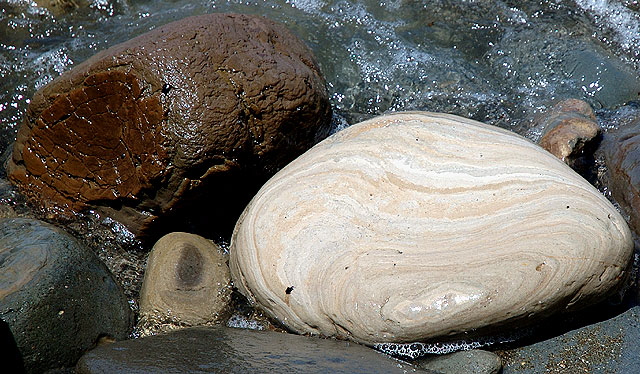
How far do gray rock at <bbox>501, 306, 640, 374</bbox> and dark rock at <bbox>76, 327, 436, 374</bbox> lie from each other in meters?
0.71

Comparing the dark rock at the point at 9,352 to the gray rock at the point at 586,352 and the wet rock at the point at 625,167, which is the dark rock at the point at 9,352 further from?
the wet rock at the point at 625,167

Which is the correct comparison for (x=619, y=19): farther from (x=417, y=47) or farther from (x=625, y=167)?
(x=625, y=167)

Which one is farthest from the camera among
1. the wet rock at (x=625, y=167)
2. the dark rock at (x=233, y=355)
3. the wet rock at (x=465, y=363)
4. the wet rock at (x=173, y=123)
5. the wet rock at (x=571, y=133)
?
the wet rock at (x=571, y=133)

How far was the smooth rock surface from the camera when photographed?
2932 millimetres

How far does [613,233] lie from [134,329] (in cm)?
259

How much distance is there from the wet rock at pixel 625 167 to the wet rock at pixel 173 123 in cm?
195

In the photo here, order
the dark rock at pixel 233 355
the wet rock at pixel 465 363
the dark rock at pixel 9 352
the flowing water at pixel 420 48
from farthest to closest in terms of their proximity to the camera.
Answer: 1. the flowing water at pixel 420 48
2. the wet rock at pixel 465 363
3. the dark rock at pixel 9 352
4. the dark rock at pixel 233 355

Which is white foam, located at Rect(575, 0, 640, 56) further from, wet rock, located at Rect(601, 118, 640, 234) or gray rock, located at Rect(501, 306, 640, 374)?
gray rock, located at Rect(501, 306, 640, 374)

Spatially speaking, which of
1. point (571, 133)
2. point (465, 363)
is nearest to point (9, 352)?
point (465, 363)

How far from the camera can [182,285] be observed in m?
3.50

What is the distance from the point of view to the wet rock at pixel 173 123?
3.61 metres

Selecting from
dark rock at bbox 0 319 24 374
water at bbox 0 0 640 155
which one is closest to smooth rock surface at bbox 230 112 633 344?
dark rock at bbox 0 319 24 374

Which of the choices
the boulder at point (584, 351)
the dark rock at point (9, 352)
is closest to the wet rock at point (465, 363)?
the boulder at point (584, 351)

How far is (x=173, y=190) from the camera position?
3.69 m
